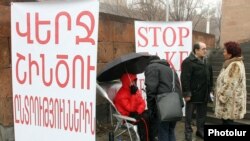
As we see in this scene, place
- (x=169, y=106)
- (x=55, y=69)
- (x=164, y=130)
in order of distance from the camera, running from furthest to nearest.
Result: (x=164, y=130), (x=169, y=106), (x=55, y=69)

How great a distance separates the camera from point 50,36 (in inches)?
107

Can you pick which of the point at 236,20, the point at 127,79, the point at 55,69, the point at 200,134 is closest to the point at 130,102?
the point at 127,79

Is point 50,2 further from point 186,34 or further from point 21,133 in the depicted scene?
point 186,34

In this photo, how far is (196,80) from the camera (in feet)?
19.3

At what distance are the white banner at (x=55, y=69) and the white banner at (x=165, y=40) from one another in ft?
11.4

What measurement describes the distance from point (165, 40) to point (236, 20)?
1158 centimetres

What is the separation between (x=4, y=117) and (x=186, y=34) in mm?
3479

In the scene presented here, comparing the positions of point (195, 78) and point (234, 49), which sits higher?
point (234, 49)

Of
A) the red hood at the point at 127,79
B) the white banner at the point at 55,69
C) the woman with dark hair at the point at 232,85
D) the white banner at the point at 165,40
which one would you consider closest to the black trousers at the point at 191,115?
the woman with dark hair at the point at 232,85

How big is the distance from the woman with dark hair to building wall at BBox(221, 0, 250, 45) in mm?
11143

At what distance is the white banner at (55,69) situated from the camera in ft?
8.50

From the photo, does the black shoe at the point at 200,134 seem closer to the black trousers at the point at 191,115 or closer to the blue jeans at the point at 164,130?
the black trousers at the point at 191,115

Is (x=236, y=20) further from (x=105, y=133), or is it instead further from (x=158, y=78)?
(x=158, y=78)

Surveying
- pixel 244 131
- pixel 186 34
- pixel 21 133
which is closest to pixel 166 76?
pixel 244 131
